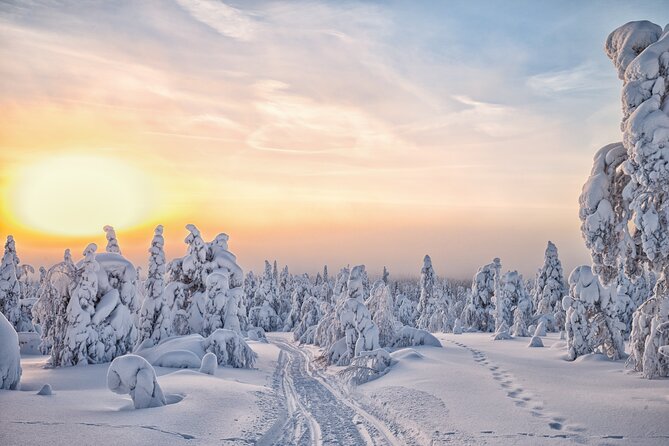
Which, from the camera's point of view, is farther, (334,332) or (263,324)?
(263,324)

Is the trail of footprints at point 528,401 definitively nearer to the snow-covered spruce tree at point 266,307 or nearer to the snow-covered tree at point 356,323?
the snow-covered tree at point 356,323

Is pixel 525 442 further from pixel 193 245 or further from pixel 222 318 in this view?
pixel 193 245

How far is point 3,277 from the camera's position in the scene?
124 ft

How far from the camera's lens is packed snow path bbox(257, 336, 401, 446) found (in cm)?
1034

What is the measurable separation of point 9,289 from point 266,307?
40.5 m

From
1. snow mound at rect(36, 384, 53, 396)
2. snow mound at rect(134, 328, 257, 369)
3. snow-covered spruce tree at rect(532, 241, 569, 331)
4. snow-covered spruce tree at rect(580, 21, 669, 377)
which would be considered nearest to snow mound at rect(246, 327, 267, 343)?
snow mound at rect(134, 328, 257, 369)

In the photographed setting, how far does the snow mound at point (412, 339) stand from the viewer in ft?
92.1

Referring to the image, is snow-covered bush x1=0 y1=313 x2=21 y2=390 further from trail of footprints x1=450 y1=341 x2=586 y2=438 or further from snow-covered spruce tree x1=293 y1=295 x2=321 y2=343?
snow-covered spruce tree x1=293 y1=295 x2=321 y2=343

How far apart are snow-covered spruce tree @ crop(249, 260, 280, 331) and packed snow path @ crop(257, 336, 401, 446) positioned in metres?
54.3

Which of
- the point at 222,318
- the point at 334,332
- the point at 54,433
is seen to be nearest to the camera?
the point at 54,433

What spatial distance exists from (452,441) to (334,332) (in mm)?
18823

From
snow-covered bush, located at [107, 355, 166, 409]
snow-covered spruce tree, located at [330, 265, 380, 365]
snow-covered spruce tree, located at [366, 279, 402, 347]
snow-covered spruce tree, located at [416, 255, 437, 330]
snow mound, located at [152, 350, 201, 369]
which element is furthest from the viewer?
snow-covered spruce tree, located at [416, 255, 437, 330]

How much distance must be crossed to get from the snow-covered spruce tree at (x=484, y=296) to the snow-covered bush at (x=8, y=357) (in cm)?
4553

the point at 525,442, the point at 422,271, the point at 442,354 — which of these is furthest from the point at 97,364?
the point at 422,271
